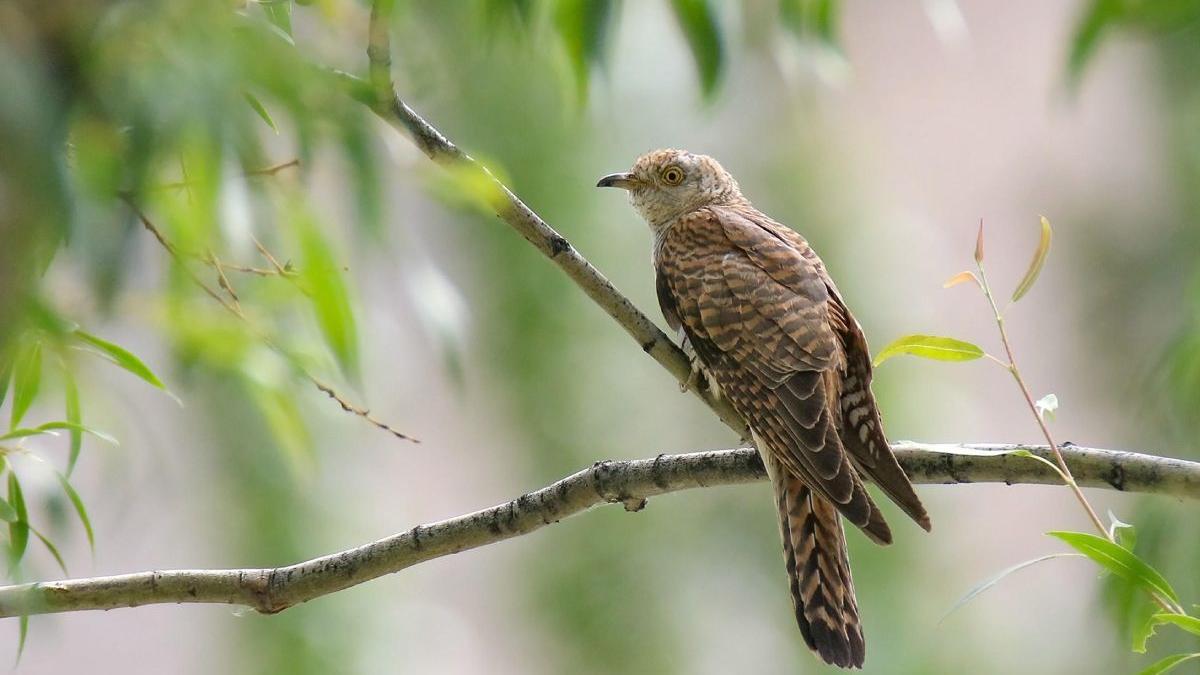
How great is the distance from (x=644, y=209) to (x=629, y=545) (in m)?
2.40

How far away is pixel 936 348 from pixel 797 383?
0.60 m

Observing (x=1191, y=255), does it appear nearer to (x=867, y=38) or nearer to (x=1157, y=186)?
(x=1157, y=186)

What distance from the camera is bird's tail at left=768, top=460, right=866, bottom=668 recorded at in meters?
2.12

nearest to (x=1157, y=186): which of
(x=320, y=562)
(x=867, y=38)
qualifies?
(x=867, y=38)

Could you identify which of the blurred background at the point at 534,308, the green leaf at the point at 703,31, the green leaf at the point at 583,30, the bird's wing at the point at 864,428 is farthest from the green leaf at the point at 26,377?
the bird's wing at the point at 864,428

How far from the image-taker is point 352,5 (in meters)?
1.56

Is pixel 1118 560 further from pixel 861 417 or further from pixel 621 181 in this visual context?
pixel 621 181

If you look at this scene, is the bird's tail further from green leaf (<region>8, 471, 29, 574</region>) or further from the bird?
green leaf (<region>8, 471, 29, 574</region>)

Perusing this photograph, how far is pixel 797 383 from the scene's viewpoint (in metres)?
2.28

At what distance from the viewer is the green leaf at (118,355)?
1.60 m

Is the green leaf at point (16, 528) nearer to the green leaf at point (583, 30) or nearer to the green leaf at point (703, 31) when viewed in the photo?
the green leaf at point (583, 30)

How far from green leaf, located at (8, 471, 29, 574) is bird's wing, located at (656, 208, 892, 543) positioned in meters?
1.20

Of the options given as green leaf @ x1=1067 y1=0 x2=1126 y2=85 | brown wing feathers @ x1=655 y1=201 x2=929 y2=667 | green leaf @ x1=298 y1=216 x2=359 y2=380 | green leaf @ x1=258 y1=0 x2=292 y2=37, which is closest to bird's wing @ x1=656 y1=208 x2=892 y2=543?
brown wing feathers @ x1=655 y1=201 x2=929 y2=667

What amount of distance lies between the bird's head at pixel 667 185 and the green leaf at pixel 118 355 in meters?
1.73
